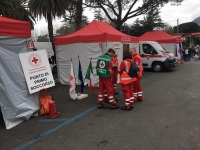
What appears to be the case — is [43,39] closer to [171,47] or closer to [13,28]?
[171,47]

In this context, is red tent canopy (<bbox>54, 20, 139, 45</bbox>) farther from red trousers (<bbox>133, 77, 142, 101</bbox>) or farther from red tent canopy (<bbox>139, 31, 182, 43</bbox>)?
red tent canopy (<bbox>139, 31, 182, 43</bbox>)

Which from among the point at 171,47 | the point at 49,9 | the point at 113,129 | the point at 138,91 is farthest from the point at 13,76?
the point at 171,47

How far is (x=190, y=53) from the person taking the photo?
21297 mm

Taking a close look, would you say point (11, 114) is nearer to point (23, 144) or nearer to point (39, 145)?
point (23, 144)

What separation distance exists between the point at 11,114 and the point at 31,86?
0.88m

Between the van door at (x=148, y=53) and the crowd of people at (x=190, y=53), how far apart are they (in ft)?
31.1

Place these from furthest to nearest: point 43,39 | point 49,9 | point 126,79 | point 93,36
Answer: point 43,39 < point 49,9 < point 93,36 < point 126,79

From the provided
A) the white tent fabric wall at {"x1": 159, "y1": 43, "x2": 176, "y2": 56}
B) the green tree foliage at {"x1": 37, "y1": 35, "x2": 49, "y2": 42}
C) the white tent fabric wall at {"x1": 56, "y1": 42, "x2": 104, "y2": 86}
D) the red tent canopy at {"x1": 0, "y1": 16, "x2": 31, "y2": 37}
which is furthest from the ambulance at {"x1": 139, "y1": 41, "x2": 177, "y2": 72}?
the green tree foliage at {"x1": 37, "y1": 35, "x2": 49, "y2": 42}

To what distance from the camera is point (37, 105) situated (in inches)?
212

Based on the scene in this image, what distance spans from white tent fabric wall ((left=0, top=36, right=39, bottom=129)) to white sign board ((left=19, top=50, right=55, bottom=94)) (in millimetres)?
129

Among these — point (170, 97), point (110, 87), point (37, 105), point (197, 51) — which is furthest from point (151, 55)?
point (197, 51)

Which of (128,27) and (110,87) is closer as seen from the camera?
(110,87)

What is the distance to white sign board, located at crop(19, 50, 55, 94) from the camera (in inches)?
198

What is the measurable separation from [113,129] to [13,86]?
2.74 meters
